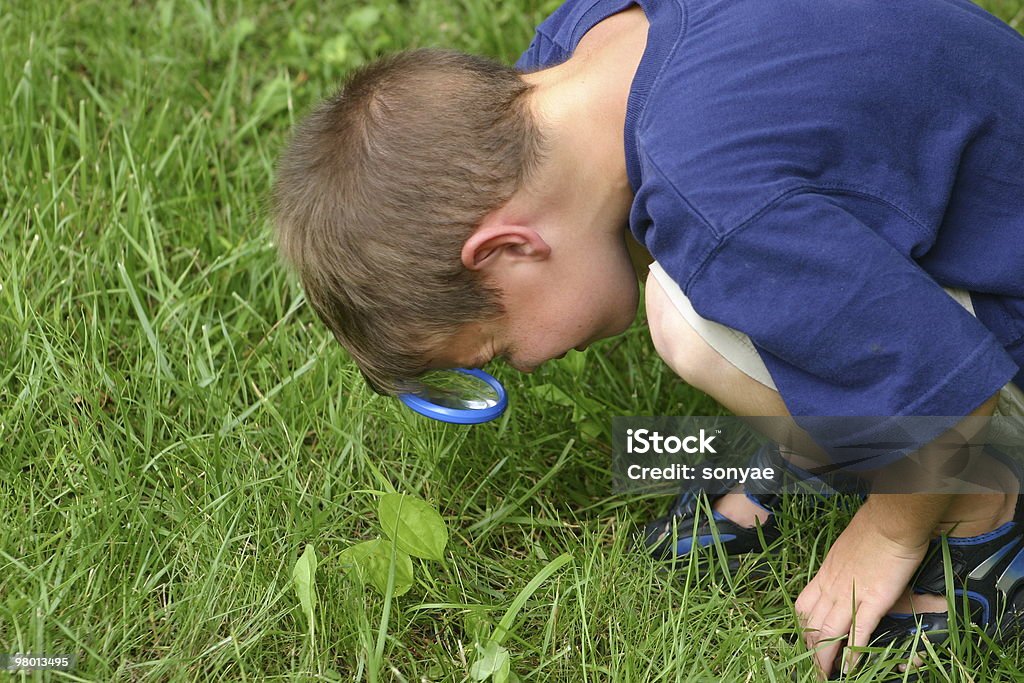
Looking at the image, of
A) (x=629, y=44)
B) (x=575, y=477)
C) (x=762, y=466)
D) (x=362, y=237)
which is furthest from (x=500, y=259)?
(x=762, y=466)

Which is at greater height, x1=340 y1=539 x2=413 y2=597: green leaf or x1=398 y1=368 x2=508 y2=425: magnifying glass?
x1=398 y1=368 x2=508 y2=425: magnifying glass

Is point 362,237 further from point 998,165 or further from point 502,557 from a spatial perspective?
point 998,165

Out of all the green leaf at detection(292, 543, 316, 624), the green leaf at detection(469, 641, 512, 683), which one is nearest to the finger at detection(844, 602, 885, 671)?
the green leaf at detection(469, 641, 512, 683)

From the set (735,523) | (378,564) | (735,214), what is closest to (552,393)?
(735,523)

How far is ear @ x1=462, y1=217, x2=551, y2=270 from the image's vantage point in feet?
4.98

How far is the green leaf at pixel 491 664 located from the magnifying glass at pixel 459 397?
1.08ft

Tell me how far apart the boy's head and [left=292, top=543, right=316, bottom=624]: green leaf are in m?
0.30

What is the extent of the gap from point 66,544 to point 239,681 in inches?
13.0

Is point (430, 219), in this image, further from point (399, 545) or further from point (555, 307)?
point (399, 545)

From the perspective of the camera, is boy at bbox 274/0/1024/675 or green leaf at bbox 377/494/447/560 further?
green leaf at bbox 377/494/447/560

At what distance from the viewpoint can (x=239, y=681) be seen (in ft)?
5.09

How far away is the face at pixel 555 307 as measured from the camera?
157 centimetres

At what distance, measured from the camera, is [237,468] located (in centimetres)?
180

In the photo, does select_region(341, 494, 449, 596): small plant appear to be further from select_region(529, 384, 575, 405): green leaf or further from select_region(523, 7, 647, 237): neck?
select_region(523, 7, 647, 237): neck
